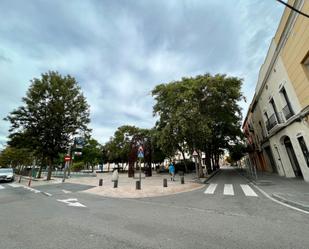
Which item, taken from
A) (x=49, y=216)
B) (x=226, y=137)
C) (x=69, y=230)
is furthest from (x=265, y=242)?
(x=226, y=137)

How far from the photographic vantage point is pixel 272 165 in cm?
2158

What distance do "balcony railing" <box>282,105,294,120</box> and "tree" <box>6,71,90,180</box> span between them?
72.3ft

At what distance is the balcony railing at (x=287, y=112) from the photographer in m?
12.6

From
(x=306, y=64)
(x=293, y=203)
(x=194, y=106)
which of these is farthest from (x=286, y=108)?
(x=293, y=203)

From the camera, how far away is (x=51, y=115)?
20906mm

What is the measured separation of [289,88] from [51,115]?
24646 mm

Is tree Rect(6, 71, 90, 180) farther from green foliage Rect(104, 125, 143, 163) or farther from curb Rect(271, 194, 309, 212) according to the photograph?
curb Rect(271, 194, 309, 212)

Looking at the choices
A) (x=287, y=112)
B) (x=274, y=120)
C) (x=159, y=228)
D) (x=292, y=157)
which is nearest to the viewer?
(x=159, y=228)

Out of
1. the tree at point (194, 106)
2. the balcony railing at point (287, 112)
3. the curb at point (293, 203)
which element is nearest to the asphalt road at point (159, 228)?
the curb at point (293, 203)

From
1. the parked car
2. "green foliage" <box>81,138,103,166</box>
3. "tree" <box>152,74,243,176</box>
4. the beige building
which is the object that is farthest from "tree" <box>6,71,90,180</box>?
"green foliage" <box>81,138,103,166</box>

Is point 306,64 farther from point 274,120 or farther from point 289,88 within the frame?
point 274,120

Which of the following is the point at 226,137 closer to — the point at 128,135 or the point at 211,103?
the point at 211,103

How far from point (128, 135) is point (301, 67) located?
35982 mm

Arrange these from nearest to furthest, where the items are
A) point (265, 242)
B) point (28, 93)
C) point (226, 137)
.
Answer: point (265, 242)
point (28, 93)
point (226, 137)
